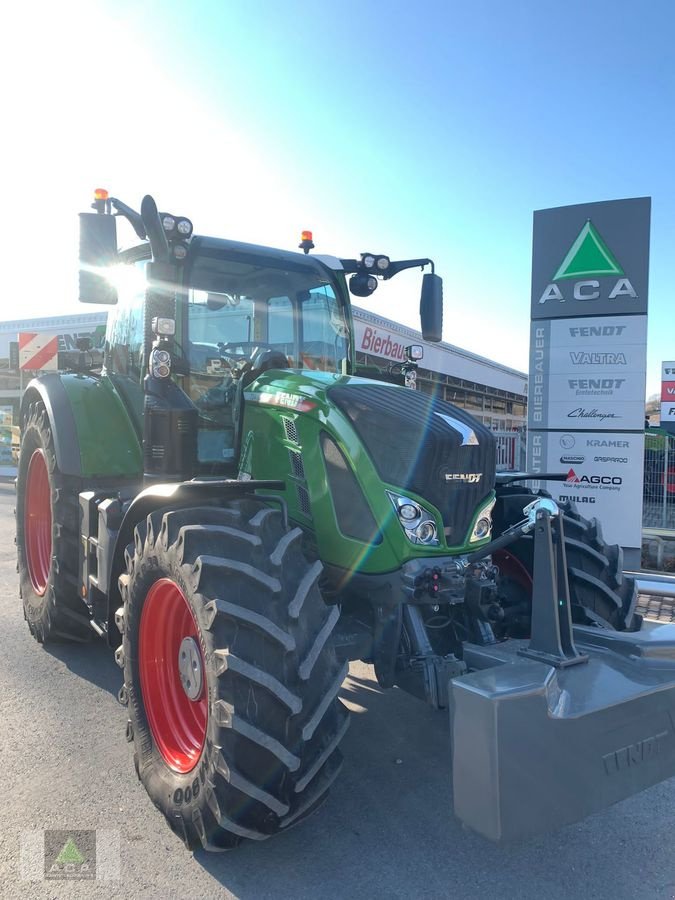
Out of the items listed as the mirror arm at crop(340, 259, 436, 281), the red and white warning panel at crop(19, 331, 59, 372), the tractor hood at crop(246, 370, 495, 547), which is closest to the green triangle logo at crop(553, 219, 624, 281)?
the mirror arm at crop(340, 259, 436, 281)

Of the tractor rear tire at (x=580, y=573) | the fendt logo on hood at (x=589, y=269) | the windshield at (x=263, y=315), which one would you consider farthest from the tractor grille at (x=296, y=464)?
the fendt logo on hood at (x=589, y=269)

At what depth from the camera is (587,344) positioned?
8.53m

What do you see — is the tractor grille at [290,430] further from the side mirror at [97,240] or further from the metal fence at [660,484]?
the metal fence at [660,484]

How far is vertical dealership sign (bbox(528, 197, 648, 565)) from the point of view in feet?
27.2

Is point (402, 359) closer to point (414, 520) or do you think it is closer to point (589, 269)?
point (589, 269)

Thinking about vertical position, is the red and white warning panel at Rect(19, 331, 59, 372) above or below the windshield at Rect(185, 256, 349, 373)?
above

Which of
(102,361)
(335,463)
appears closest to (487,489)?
(335,463)

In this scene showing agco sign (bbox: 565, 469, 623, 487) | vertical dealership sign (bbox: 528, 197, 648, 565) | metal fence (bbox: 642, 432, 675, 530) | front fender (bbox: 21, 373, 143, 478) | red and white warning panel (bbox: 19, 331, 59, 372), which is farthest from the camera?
red and white warning panel (bbox: 19, 331, 59, 372)

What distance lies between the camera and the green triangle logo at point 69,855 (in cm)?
266

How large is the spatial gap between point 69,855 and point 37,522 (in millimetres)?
3219

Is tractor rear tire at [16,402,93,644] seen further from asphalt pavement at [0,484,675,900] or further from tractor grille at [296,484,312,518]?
tractor grille at [296,484,312,518]

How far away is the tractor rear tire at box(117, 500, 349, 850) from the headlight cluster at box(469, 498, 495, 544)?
0.90 metres

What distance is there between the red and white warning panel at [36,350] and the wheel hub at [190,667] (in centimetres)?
1048

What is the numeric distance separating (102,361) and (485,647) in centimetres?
379
